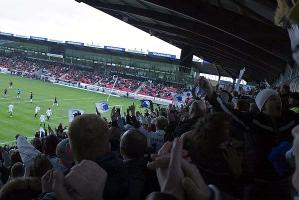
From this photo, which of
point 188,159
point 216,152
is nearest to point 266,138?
point 216,152

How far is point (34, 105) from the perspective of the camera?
51375 millimetres

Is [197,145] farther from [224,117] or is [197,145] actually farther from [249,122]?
[249,122]

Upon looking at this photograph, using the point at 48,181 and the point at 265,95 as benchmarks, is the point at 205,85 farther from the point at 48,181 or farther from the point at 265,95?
the point at 48,181

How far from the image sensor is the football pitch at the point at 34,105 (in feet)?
119

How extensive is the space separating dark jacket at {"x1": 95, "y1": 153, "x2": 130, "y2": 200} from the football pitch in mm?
28917

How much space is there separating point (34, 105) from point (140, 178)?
49.4 m

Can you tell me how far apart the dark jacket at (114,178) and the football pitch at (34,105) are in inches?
1138

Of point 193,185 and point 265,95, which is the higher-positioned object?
point 265,95

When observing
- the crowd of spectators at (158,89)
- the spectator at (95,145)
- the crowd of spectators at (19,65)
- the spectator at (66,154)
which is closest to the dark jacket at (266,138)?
the spectator at (66,154)

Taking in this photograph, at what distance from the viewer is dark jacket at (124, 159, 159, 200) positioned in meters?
3.69

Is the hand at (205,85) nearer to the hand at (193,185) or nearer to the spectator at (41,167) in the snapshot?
the spectator at (41,167)

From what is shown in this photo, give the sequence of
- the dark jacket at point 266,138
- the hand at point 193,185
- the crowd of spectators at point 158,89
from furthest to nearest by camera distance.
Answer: the crowd of spectators at point 158,89 < the dark jacket at point 266,138 < the hand at point 193,185

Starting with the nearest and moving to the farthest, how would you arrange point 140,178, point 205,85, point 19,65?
point 140,178 < point 205,85 < point 19,65

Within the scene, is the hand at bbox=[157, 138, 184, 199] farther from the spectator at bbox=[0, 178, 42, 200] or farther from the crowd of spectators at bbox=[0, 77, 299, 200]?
the spectator at bbox=[0, 178, 42, 200]
